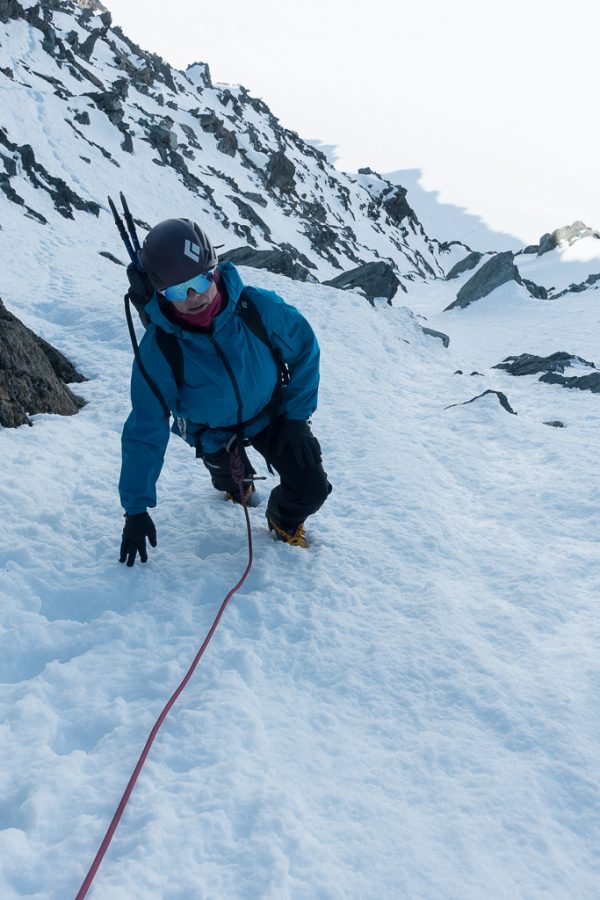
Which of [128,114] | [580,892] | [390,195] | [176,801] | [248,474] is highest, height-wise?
[390,195]

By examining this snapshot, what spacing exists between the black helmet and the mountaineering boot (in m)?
1.89

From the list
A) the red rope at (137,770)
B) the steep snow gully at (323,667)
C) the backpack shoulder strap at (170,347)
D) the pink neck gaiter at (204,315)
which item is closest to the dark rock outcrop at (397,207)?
the steep snow gully at (323,667)

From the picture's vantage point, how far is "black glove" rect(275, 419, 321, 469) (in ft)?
12.8

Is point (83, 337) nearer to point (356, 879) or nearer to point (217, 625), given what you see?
point (217, 625)

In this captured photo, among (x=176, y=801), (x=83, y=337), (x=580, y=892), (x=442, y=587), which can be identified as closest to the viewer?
(x=580, y=892)

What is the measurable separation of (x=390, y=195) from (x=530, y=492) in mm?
76507

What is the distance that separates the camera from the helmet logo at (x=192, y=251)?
A: 10.1 ft

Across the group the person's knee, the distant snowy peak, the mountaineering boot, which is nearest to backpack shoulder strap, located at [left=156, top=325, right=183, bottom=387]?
the person's knee

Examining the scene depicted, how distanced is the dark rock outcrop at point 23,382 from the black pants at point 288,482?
2.19 metres

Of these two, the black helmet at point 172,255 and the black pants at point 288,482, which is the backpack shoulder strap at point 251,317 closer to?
the black helmet at point 172,255

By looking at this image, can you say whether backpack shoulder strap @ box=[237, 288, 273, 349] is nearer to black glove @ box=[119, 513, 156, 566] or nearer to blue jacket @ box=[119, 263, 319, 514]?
blue jacket @ box=[119, 263, 319, 514]

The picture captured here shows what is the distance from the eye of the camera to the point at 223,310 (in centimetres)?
335

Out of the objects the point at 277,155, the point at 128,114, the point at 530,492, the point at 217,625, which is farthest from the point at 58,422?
the point at 277,155

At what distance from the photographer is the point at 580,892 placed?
2.09 m
